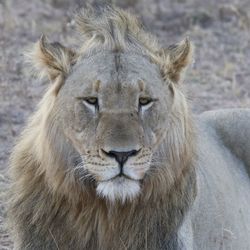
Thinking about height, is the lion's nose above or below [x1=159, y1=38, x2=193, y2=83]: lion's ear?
below

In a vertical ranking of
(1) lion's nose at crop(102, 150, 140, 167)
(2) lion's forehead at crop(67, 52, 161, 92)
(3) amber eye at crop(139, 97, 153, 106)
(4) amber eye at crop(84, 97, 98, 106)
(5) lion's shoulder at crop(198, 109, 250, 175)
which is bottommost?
(1) lion's nose at crop(102, 150, 140, 167)

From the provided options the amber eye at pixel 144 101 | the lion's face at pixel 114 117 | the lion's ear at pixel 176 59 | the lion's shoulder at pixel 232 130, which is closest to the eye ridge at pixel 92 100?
the lion's face at pixel 114 117

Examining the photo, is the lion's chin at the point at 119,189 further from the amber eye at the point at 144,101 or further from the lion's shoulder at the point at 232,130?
the lion's shoulder at the point at 232,130

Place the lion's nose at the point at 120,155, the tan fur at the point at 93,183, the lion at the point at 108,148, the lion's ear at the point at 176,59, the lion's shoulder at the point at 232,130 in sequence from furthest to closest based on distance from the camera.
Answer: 1. the lion's shoulder at the point at 232,130
2. the lion's ear at the point at 176,59
3. the tan fur at the point at 93,183
4. the lion at the point at 108,148
5. the lion's nose at the point at 120,155

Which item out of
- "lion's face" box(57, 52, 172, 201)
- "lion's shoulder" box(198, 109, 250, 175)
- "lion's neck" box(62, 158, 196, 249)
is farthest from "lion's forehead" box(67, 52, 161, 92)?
"lion's shoulder" box(198, 109, 250, 175)

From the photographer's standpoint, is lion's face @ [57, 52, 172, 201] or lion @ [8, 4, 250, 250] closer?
lion's face @ [57, 52, 172, 201]

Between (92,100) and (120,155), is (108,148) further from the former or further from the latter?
(92,100)

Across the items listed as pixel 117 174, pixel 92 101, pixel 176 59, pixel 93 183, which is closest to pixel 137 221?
pixel 93 183

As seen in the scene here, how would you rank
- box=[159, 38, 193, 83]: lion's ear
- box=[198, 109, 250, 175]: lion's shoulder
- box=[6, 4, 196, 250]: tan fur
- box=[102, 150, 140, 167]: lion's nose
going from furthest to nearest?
box=[198, 109, 250, 175]: lion's shoulder → box=[159, 38, 193, 83]: lion's ear → box=[6, 4, 196, 250]: tan fur → box=[102, 150, 140, 167]: lion's nose

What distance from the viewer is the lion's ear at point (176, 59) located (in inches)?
185

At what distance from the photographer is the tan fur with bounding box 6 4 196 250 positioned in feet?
14.8

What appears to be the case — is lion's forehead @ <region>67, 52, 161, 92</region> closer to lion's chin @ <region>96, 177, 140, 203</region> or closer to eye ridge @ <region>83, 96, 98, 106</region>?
eye ridge @ <region>83, 96, 98, 106</region>

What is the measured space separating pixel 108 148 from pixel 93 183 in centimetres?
29

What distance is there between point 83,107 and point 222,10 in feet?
22.7
